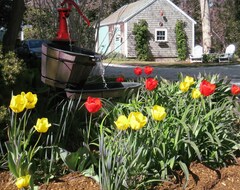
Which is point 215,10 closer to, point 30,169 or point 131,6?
point 131,6

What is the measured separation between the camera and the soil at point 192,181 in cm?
329

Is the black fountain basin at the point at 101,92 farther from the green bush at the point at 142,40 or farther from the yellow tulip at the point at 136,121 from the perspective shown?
the green bush at the point at 142,40

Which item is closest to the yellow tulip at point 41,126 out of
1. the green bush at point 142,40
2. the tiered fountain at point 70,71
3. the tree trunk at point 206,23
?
the tiered fountain at point 70,71

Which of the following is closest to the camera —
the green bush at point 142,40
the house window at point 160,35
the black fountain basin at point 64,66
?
the black fountain basin at point 64,66

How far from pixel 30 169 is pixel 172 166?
3.65 ft

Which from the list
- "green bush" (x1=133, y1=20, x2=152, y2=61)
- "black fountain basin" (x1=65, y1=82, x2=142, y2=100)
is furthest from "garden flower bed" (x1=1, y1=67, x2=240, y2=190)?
"green bush" (x1=133, y1=20, x2=152, y2=61)

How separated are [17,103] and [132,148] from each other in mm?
888

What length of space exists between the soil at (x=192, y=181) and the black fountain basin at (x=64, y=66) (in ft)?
4.63

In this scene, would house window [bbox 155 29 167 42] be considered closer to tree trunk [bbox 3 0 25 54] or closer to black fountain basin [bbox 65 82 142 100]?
tree trunk [bbox 3 0 25 54]

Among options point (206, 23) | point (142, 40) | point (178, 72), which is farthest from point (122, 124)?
point (142, 40)

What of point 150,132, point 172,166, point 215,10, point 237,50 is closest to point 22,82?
point 150,132

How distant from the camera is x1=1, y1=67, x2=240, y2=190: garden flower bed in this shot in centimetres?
301

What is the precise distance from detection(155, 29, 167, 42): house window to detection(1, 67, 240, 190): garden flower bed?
28.2 meters

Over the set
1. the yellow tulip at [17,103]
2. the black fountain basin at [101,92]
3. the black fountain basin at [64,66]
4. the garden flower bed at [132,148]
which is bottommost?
the garden flower bed at [132,148]
